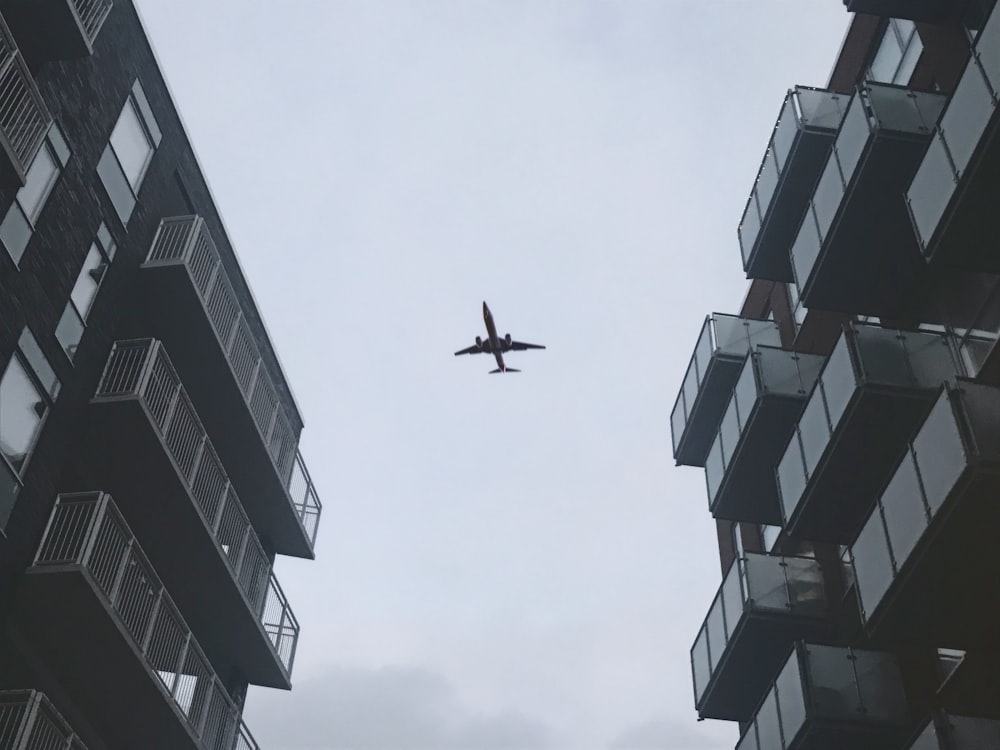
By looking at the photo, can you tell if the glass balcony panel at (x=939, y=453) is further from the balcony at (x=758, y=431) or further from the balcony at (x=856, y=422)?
the balcony at (x=758, y=431)

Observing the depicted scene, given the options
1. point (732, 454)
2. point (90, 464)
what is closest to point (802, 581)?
point (732, 454)

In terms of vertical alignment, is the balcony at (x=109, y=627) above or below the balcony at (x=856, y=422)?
below

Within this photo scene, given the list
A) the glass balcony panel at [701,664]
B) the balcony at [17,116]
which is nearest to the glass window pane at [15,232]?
the balcony at [17,116]

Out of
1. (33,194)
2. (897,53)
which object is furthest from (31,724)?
(897,53)

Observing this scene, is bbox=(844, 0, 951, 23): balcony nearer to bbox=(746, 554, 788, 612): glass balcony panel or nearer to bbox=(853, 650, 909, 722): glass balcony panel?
bbox=(746, 554, 788, 612): glass balcony panel

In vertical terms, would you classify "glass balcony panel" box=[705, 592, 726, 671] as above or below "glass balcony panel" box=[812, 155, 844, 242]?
below

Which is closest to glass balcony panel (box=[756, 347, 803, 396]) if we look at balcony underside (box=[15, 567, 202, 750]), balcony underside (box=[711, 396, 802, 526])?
balcony underside (box=[711, 396, 802, 526])
